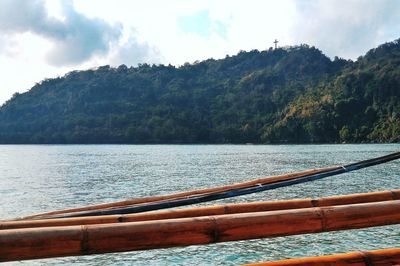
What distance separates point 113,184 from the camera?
2233 inches

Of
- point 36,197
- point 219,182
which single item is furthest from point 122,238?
point 219,182

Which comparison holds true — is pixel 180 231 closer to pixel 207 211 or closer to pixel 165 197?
pixel 207 211

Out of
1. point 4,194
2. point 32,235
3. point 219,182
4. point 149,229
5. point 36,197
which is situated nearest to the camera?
point 32,235

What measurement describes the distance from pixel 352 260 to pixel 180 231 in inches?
83.5

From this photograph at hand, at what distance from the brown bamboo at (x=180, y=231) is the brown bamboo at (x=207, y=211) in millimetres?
824

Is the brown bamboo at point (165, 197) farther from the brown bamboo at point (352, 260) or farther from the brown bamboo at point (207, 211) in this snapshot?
the brown bamboo at point (352, 260)

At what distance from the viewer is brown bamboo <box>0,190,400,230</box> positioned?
5715 millimetres

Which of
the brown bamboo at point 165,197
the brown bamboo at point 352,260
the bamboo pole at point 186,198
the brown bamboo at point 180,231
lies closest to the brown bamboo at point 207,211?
the brown bamboo at point 180,231

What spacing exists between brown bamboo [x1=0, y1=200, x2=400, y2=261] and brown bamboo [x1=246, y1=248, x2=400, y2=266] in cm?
38

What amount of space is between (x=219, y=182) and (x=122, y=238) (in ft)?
172

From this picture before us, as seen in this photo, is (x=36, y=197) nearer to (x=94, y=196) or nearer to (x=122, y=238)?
(x=94, y=196)

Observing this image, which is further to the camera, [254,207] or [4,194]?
[4,194]

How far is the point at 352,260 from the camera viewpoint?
207 inches

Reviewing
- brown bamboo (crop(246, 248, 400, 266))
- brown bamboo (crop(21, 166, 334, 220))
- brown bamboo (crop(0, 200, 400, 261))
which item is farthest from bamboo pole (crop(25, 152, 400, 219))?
brown bamboo (crop(246, 248, 400, 266))
